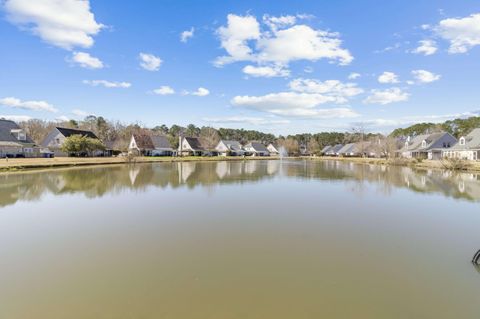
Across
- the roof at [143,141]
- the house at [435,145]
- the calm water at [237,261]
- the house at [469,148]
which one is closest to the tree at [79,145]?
the roof at [143,141]

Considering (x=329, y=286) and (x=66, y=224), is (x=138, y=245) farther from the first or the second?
(x=329, y=286)

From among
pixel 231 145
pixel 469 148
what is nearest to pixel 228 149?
pixel 231 145

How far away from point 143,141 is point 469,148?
50021mm

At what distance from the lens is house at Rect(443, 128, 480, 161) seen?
35469 millimetres

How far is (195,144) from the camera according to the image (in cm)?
6575

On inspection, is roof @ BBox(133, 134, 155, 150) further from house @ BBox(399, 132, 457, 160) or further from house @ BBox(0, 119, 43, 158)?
house @ BBox(399, 132, 457, 160)

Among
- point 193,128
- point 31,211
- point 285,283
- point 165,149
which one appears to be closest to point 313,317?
point 285,283

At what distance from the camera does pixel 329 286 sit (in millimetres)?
4773

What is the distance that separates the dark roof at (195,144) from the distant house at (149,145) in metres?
6.23

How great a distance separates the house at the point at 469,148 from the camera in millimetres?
35469

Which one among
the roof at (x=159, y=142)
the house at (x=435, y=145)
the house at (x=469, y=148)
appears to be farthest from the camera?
the roof at (x=159, y=142)

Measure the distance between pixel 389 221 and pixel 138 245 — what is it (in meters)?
7.41

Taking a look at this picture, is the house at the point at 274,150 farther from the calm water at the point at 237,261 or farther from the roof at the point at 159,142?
the calm water at the point at 237,261

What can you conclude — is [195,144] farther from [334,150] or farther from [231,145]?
[334,150]
